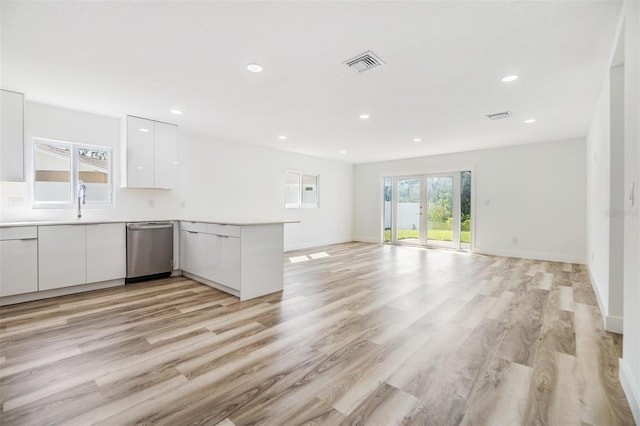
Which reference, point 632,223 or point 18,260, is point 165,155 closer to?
point 18,260

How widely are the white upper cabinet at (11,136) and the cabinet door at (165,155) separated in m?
Answer: 1.49

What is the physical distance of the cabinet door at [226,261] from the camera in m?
3.46

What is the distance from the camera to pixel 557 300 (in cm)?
345

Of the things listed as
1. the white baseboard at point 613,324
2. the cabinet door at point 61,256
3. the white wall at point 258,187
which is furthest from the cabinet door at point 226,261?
the white baseboard at point 613,324

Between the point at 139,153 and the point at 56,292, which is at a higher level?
the point at 139,153

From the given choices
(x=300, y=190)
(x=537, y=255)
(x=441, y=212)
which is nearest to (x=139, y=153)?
(x=300, y=190)

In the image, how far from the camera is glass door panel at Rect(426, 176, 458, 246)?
7309mm

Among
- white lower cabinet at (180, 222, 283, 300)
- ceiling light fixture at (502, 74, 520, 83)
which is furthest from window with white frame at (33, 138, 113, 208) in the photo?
ceiling light fixture at (502, 74, 520, 83)

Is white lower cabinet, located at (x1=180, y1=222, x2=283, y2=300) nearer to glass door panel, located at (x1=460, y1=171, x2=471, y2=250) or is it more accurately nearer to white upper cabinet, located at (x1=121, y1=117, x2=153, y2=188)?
white upper cabinet, located at (x1=121, y1=117, x2=153, y2=188)

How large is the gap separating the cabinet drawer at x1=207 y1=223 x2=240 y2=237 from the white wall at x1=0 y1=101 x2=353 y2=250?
1.64 metres

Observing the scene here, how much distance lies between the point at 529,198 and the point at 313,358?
6.23 metres

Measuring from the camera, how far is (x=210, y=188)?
18.6 feet

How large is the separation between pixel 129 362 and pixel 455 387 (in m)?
2.22

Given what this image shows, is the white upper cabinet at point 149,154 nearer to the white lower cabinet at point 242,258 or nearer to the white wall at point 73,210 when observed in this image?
the white wall at point 73,210
